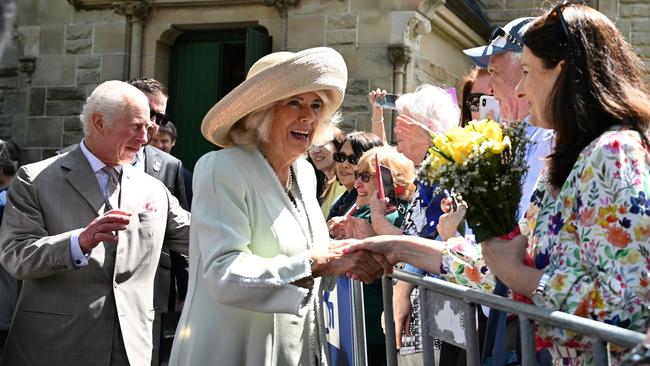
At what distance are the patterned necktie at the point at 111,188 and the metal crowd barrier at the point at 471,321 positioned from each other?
4.88 ft

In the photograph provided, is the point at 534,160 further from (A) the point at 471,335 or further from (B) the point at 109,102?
(B) the point at 109,102

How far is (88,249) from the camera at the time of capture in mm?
3838

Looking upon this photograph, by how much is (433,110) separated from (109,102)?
5.96 ft

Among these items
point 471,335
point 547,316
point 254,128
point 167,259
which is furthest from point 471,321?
point 167,259

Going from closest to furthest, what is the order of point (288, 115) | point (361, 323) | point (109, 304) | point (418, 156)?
point (288, 115) → point (361, 323) → point (109, 304) → point (418, 156)

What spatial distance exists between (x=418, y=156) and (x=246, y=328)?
6.56 feet

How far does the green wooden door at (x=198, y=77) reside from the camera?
1064cm

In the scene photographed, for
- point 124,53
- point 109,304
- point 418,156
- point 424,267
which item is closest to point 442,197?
point 418,156

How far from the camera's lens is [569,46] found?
8.39 ft

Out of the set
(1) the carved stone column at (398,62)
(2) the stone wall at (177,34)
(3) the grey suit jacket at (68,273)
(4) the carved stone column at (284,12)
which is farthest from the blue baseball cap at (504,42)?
(4) the carved stone column at (284,12)

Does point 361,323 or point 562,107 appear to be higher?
point 562,107

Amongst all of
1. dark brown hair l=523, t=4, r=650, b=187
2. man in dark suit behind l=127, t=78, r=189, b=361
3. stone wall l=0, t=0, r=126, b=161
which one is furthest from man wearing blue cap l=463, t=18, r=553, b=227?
stone wall l=0, t=0, r=126, b=161

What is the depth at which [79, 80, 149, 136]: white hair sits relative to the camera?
423 centimetres

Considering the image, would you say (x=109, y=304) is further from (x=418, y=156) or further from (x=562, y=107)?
(x=562, y=107)
